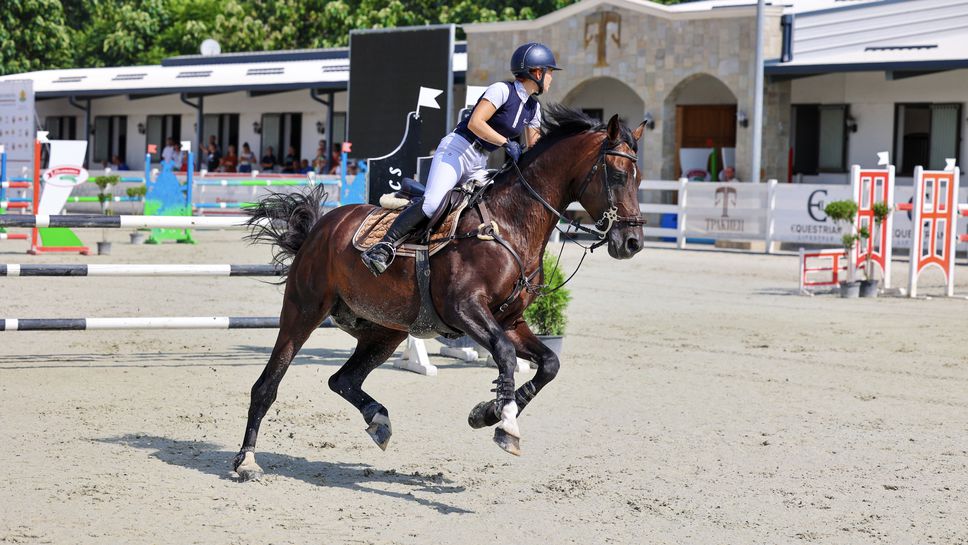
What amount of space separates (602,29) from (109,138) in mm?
24887

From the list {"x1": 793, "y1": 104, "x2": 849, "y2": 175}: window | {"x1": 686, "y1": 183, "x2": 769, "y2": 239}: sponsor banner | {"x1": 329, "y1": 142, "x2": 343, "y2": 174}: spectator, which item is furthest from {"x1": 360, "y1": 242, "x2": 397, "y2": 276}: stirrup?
{"x1": 329, "y1": 142, "x2": 343, "y2": 174}: spectator

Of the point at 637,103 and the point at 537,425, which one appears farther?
the point at 637,103

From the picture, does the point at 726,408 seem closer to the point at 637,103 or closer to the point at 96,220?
the point at 96,220

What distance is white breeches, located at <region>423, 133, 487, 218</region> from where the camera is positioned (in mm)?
6887

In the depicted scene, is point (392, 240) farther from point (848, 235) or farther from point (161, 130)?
point (161, 130)

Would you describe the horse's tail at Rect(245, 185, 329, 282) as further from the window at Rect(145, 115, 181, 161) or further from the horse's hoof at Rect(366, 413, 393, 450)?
the window at Rect(145, 115, 181, 161)

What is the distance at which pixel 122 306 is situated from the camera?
14.6 meters

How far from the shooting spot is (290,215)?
7766 mm

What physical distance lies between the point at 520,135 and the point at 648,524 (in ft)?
8.06

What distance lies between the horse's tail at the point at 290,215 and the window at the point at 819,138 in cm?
2420

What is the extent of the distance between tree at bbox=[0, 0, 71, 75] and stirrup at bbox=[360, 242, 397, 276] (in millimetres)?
51661

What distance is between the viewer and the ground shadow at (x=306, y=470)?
257 inches

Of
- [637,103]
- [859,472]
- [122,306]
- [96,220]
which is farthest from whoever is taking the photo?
[637,103]

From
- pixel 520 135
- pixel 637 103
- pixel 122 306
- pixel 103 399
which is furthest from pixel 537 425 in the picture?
pixel 637 103
